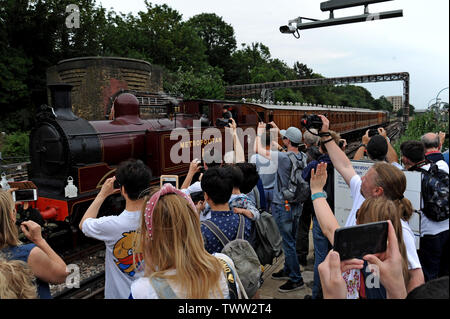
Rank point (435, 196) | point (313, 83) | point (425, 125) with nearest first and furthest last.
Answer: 1. point (435, 196)
2. point (425, 125)
3. point (313, 83)

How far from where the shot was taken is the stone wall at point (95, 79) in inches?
794

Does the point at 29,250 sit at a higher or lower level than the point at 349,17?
lower

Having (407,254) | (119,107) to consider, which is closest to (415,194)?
(407,254)

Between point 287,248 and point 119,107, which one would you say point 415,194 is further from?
point 119,107

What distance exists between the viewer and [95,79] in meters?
20.2

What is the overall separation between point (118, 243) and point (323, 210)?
150 centimetres

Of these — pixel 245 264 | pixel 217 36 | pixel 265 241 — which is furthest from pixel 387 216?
pixel 217 36

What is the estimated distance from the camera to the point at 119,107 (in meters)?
7.52

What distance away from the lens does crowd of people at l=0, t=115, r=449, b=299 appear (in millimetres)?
1441

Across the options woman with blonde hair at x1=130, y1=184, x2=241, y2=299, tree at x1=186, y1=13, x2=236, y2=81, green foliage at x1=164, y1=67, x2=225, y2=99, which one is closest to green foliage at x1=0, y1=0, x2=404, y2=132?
green foliage at x1=164, y1=67, x2=225, y2=99

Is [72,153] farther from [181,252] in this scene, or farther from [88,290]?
[181,252]

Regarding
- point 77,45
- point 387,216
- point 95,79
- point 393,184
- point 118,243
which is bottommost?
point 118,243
